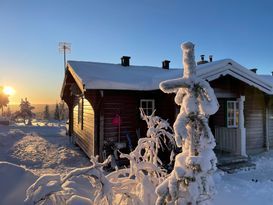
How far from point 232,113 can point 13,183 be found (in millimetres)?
9513

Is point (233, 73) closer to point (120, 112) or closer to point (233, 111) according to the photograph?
point (233, 111)

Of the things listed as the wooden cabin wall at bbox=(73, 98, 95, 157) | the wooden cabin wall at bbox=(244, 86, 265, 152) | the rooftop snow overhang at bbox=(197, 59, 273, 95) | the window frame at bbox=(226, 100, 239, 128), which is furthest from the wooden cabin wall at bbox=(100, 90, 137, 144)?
the wooden cabin wall at bbox=(244, 86, 265, 152)

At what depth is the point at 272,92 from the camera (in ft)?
32.1

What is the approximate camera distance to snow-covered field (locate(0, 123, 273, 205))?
4.29 meters

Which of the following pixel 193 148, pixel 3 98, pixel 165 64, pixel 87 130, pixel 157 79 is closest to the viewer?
pixel 193 148

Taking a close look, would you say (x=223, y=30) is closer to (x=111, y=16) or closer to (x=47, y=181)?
(x=111, y=16)

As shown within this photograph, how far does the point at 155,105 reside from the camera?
973 cm

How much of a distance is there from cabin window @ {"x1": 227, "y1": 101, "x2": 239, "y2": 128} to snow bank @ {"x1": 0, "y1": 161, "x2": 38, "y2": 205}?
8.87 metres

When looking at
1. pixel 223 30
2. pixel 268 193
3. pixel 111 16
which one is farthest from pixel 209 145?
pixel 223 30

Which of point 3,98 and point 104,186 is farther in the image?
point 3,98

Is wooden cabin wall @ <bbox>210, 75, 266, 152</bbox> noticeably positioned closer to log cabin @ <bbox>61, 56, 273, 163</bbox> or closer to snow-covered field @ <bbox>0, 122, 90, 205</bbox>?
log cabin @ <bbox>61, 56, 273, 163</bbox>

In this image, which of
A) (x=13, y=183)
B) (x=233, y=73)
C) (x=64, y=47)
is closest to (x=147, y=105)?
(x=233, y=73)

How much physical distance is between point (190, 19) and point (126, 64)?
441cm

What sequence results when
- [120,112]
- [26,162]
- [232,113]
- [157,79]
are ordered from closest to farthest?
[157,79] → [120,112] → [26,162] → [232,113]
